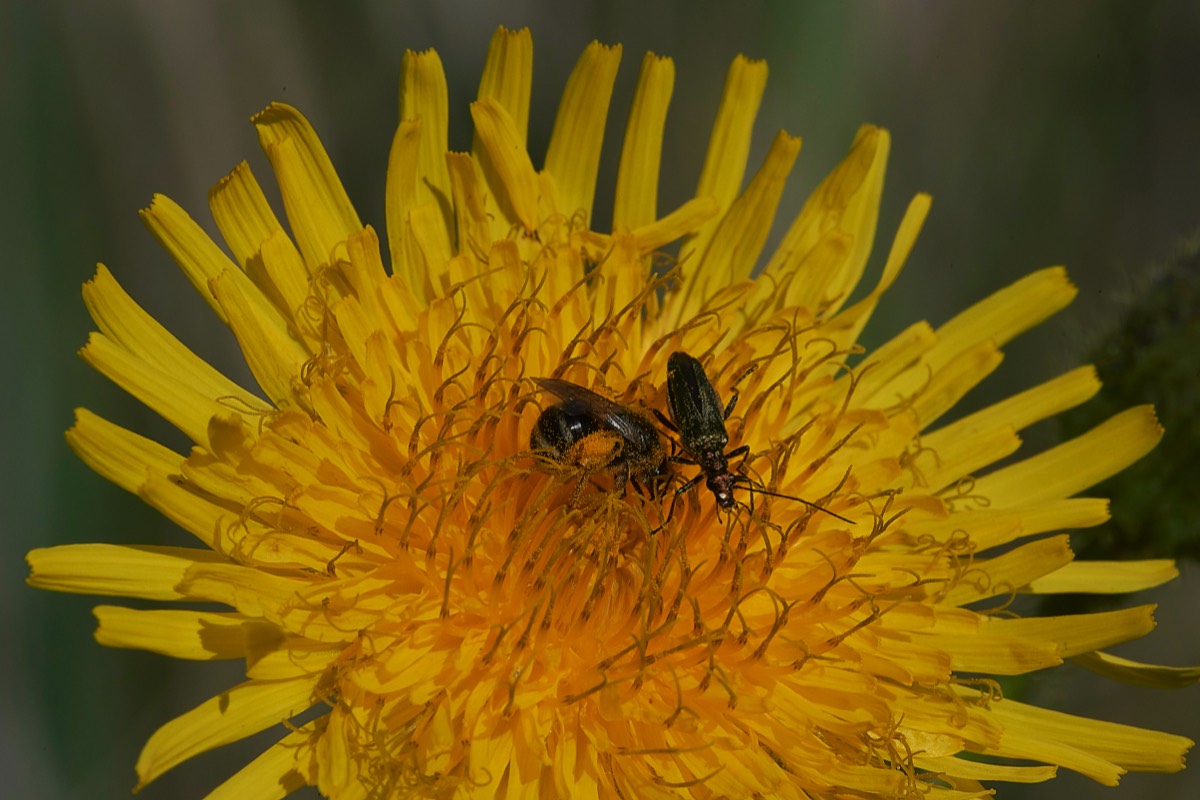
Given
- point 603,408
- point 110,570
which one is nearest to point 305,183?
point 603,408

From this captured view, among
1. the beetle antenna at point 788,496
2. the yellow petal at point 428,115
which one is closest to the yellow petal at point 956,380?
the beetle antenna at point 788,496

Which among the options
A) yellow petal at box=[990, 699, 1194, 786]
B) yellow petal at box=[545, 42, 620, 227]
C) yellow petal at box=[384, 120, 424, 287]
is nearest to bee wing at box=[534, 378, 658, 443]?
yellow petal at box=[384, 120, 424, 287]

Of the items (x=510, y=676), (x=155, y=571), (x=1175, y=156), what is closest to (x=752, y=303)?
(x=510, y=676)

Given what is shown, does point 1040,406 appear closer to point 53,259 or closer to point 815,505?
point 815,505

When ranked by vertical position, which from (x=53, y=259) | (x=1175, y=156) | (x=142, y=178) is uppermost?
(x=1175, y=156)

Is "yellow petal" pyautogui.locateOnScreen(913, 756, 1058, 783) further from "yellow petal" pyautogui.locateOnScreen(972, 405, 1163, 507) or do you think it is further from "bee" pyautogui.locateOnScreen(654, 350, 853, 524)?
"yellow petal" pyautogui.locateOnScreen(972, 405, 1163, 507)

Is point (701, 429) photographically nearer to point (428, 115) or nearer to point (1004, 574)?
point (1004, 574)
